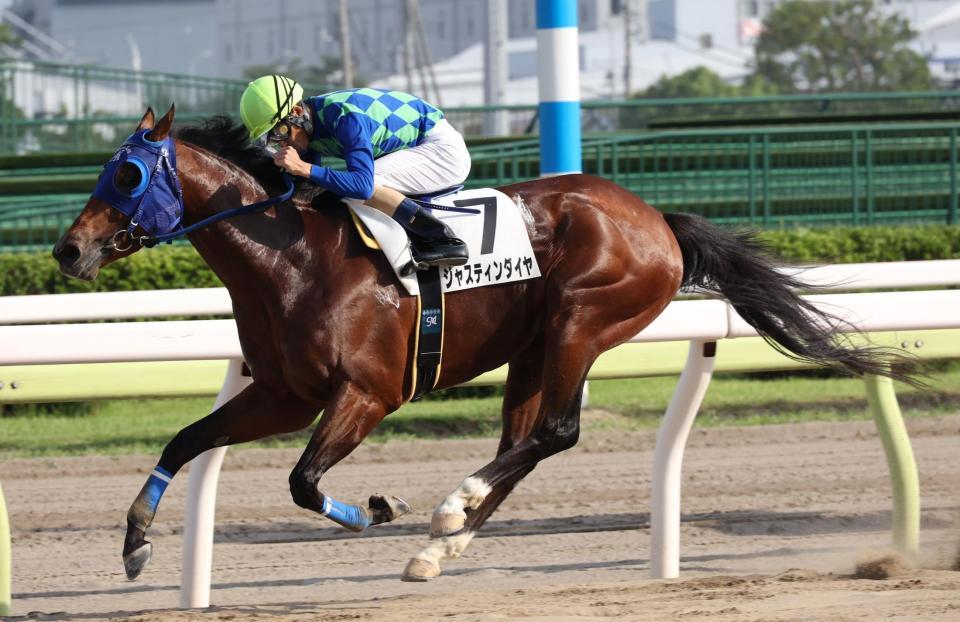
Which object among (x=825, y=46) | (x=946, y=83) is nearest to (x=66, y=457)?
(x=946, y=83)

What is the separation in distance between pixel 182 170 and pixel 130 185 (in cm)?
20

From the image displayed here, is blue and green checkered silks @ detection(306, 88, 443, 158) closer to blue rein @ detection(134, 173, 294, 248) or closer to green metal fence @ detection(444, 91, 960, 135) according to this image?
blue rein @ detection(134, 173, 294, 248)

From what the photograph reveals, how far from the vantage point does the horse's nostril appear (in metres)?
3.88

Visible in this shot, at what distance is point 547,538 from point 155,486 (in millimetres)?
1814

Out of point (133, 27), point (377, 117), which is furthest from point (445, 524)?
point (133, 27)

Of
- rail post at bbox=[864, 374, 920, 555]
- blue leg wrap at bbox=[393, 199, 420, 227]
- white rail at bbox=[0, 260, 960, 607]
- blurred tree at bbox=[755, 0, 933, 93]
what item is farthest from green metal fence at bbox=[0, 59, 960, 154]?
blurred tree at bbox=[755, 0, 933, 93]

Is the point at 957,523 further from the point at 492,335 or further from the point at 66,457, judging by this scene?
the point at 66,457

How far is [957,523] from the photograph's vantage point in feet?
17.4

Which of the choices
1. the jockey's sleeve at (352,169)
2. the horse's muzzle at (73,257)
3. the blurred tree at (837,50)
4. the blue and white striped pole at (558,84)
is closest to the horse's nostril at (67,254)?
the horse's muzzle at (73,257)

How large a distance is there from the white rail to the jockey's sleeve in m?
0.68

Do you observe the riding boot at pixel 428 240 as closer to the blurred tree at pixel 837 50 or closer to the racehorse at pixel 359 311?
the racehorse at pixel 359 311

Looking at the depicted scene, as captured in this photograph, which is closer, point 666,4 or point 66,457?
point 66,457

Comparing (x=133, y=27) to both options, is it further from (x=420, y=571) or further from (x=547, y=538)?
(x=420, y=571)

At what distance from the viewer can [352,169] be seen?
4070 millimetres
